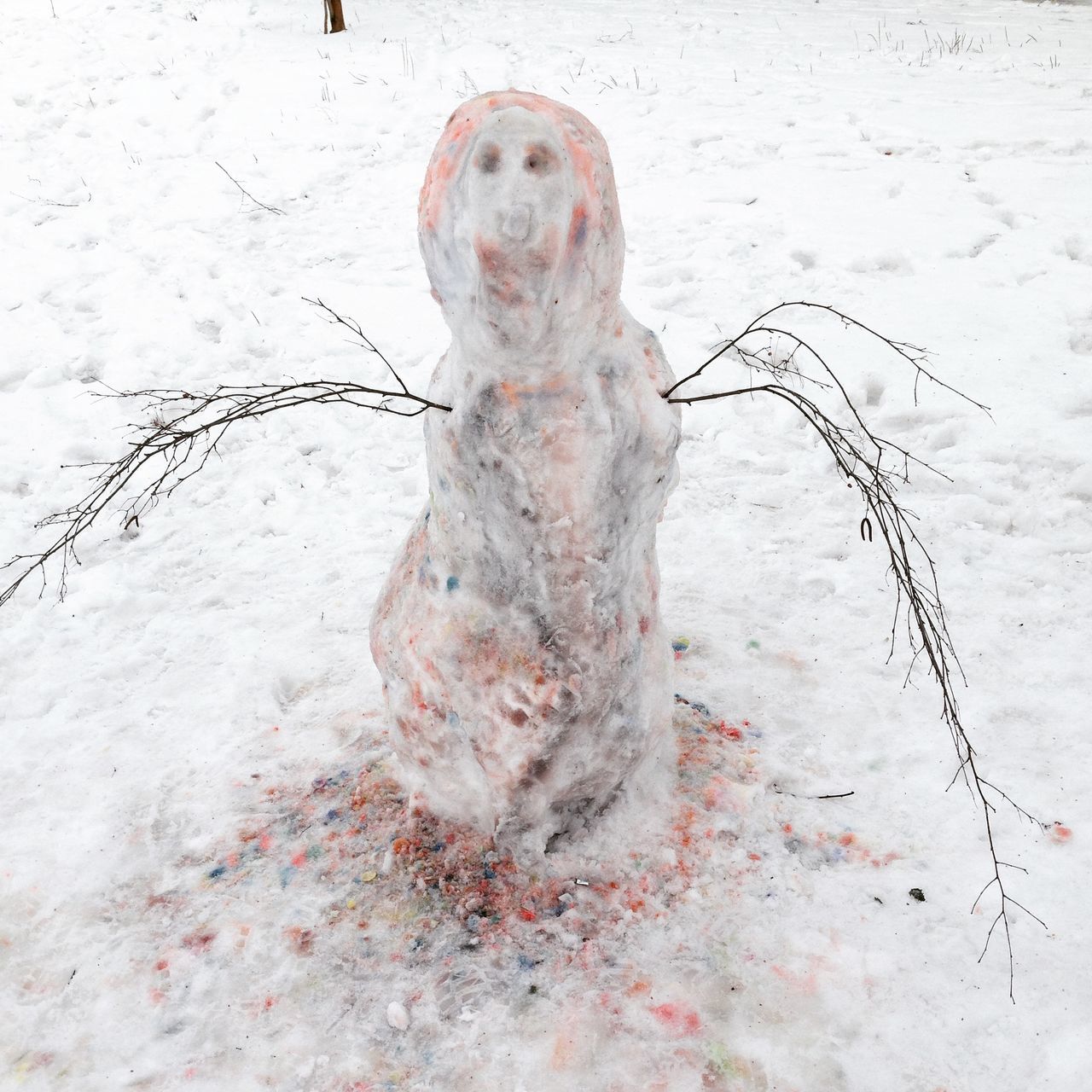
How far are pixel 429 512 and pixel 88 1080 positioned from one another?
1660 mm

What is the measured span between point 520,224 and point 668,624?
2.22 m

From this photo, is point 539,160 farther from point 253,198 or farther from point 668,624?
point 253,198

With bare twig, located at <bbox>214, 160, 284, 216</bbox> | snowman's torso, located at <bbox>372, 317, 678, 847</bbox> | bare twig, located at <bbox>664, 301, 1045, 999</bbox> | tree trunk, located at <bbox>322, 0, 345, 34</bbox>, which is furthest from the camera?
tree trunk, located at <bbox>322, 0, 345, 34</bbox>

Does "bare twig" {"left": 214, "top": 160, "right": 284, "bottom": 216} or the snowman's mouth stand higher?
the snowman's mouth

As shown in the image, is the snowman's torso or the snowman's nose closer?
the snowman's nose

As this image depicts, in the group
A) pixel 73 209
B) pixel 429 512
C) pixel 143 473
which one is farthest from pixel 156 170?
pixel 429 512

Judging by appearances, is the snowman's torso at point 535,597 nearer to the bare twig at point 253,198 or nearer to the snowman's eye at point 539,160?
the snowman's eye at point 539,160

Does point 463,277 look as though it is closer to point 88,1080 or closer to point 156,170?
point 88,1080

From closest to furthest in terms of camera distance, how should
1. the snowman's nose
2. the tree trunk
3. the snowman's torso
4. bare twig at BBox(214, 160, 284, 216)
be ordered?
the snowman's nose
the snowman's torso
bare twig at BBox(214, 160, 284, 216)
the tree trunk

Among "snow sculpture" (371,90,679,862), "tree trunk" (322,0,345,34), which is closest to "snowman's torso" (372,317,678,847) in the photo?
"snow sculpture" (371,90,679,862)

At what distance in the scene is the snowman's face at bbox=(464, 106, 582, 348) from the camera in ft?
6.72

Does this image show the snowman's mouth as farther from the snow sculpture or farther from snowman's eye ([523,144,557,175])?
snowman's eye ([523,144,557,175])

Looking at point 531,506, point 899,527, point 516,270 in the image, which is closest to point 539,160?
point 516,270

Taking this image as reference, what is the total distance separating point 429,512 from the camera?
281 centimetres
